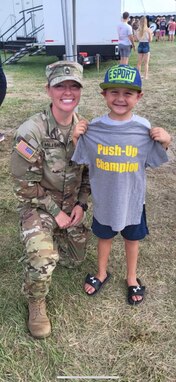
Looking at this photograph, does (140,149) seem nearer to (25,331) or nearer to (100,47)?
(25,331)

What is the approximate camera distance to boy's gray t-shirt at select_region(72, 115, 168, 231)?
6.36 ft

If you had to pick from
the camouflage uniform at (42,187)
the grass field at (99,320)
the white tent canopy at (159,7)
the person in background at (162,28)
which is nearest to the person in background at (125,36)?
the grass field at (99,320)

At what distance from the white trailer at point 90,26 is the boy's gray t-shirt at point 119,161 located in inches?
359

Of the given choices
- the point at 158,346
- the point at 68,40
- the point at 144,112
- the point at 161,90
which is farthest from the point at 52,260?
the point at 161,90

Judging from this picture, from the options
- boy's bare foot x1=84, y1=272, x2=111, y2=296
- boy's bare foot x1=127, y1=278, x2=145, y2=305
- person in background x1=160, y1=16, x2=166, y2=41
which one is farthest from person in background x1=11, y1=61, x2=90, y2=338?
person in background x1=160, y1=16, x2=166, y2=41

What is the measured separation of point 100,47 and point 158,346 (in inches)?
398

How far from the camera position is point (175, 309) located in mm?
2264

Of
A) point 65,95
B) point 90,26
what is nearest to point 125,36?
point 90,26

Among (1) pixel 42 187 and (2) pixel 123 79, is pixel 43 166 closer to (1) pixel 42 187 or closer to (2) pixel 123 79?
(1) pixel 42 187

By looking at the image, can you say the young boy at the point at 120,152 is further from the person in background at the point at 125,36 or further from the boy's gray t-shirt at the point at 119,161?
the person in background at the point at 125,36

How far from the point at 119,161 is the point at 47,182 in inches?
20.4

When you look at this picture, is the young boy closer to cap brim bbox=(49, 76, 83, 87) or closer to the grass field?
cap brim bbox=(49, 76, 83, 87)

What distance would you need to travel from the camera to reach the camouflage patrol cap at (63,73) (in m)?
2.00

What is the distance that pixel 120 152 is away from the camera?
6.39 feet
